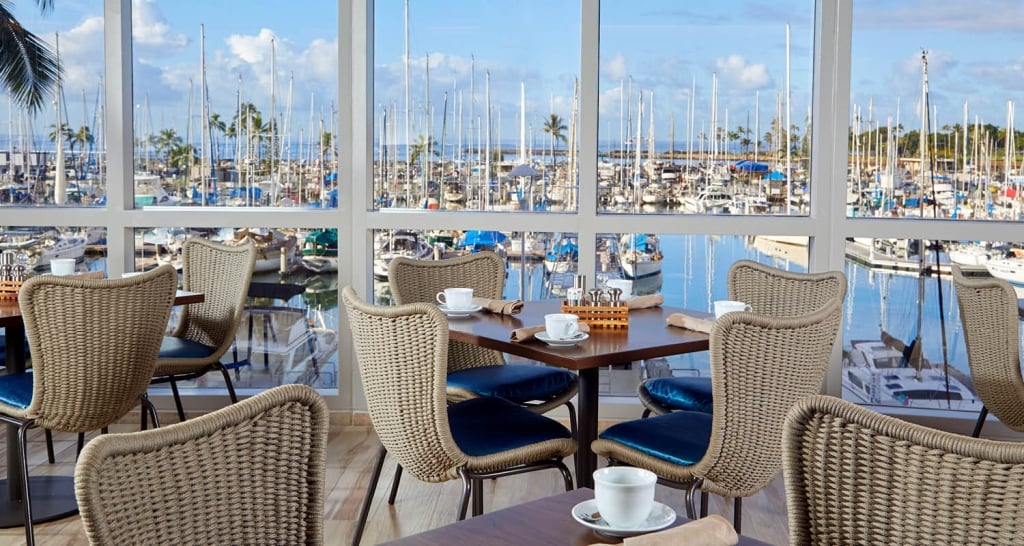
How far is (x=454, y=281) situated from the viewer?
3982mm

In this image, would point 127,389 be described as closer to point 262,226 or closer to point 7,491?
point 7,491

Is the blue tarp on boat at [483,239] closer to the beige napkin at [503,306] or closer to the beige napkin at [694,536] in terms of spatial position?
the beige napkin at [503,306]

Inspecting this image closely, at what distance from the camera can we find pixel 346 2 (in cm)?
455

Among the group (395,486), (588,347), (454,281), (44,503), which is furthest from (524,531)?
(44,503)

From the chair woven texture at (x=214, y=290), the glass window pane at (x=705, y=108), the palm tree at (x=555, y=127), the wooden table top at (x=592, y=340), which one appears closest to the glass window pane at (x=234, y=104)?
the chair woven texture at (x=214, y=290)

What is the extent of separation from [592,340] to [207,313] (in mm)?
1968

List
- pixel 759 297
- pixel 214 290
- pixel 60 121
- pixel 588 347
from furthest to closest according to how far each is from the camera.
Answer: pixel 60 121 → pixel 214 290 → pixel 759 297 → pixel 588 347

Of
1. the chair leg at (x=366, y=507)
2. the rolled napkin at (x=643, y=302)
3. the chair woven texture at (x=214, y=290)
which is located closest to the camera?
the chair leg at (x=366, y=507)

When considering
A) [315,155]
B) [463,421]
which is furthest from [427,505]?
[315,155]

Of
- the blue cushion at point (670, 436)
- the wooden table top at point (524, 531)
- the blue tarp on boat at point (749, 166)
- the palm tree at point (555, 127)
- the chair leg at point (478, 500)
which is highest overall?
the palm tree at point (555, 127)

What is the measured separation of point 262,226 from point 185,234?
0.38 m

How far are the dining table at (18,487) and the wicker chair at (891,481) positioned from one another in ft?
8.59

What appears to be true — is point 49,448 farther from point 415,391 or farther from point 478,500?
point 415,391

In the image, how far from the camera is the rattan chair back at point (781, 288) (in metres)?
3.75
